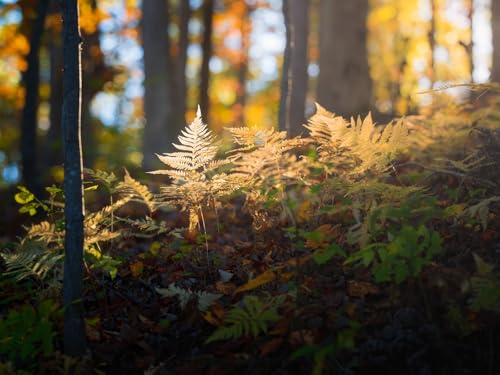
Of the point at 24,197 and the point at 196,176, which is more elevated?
the point at 196,176

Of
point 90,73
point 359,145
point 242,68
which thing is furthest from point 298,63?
point 242,68

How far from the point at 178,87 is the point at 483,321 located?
1290 centimetres

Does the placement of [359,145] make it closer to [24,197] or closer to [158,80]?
[24,197]

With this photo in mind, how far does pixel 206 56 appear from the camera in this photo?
13.8 m

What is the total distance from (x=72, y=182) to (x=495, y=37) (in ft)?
19.7

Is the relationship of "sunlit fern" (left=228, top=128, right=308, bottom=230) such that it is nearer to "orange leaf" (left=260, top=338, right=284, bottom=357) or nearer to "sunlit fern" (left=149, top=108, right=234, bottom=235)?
"sunlit fern" (left=149, top=108, right=234, bottom=235)

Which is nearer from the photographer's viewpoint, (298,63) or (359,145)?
(359,145)

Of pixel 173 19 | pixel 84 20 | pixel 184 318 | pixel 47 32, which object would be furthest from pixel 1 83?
pixel 184 318

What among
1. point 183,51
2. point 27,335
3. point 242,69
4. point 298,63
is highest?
point 242,69

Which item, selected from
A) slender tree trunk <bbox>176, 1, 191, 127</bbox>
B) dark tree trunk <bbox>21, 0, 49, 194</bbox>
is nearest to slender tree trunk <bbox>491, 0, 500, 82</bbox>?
dark tree trunk <bbox>21, 0, 49, 194</bbox>

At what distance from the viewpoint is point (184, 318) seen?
3637mm

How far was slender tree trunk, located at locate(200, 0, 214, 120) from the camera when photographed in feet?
44.5

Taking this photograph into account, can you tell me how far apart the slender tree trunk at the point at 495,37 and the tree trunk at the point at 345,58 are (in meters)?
2.66

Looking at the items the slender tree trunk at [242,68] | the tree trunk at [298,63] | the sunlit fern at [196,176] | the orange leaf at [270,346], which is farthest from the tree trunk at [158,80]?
the slender tree trunk at [242,68]
